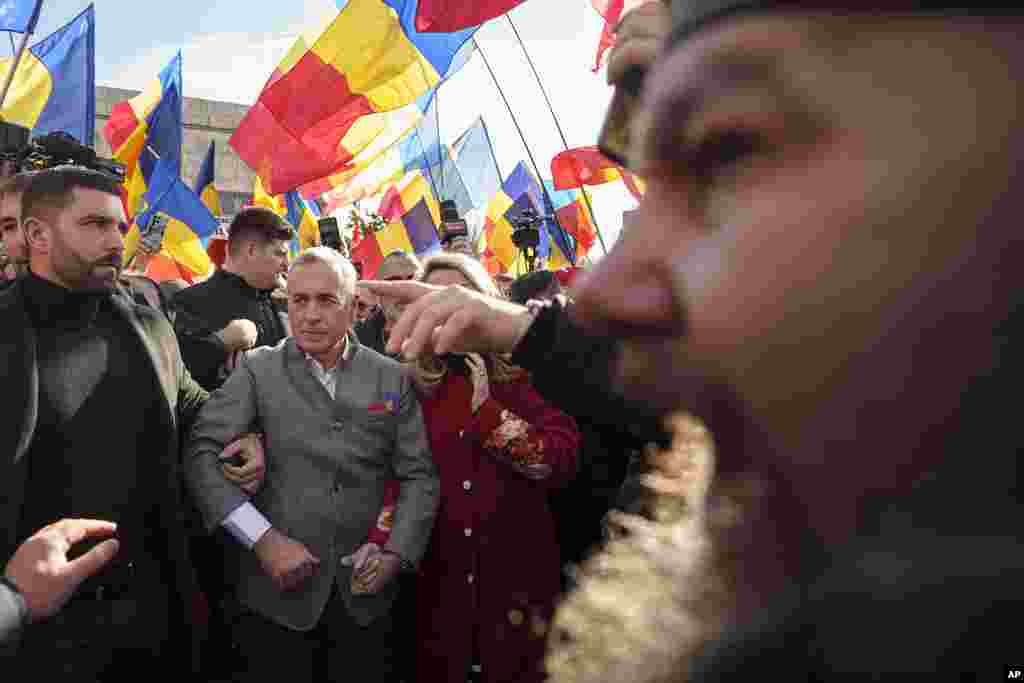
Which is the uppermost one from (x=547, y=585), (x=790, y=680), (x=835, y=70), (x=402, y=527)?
(x=835, y=70)

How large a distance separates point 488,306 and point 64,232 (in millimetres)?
2446

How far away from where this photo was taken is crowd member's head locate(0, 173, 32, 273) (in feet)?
12.9

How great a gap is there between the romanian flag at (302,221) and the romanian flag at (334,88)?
489mm

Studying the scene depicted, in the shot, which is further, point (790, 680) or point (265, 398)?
point (265, 398)

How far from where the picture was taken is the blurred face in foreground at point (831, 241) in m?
0.38

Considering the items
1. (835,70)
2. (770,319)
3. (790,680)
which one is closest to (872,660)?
(790,680)

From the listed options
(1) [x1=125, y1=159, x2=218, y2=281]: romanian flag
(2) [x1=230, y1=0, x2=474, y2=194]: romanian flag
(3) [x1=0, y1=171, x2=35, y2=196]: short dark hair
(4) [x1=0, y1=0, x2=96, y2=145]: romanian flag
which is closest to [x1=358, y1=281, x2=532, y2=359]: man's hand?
(3) [x1=0, y1=171, x2=35, y2=196]: short dark hair

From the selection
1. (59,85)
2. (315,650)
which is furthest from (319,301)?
(59,85)

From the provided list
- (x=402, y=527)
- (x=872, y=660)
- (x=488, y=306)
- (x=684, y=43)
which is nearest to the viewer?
(x=872, y=660)

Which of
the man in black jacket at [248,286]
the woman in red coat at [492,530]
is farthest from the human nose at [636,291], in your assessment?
the man in black jacket at [248,286]

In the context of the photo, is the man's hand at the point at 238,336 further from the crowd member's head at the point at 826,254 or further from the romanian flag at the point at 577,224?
the romanian flag at the point at 577,224

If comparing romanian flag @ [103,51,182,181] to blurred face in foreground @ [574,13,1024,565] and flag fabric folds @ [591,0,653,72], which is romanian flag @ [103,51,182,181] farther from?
blurred face in foreground @ [574,13,1024,565]

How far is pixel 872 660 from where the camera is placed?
14.4 inches

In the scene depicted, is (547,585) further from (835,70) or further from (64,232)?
(835,70)
